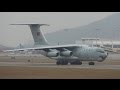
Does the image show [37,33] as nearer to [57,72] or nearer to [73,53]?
[73,53]

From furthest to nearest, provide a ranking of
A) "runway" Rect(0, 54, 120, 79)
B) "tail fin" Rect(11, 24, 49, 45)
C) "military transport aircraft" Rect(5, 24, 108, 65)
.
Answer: "tail fin" Rect(11, 24, 49, 45)
"military transport aircraft" Rect(5, 24, 108, 65)
"runway" Rect(0, 54, 120, 79)

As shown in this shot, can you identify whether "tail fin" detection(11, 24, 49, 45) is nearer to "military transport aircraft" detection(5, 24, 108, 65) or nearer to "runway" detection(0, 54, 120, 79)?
"military transport aircraft" detection(5, 24, 108, 65)

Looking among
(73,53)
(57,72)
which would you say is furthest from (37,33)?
(57,72)

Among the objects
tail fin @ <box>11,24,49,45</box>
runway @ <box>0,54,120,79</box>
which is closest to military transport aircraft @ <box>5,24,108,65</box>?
tail fin @ <box>11,24,49,45</box>

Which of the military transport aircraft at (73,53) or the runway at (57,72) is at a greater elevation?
the military transport aircraft at (73,53)

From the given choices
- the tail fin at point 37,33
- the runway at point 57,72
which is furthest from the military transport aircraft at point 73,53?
the runway at point 57,72

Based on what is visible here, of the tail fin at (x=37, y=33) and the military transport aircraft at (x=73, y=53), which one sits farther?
the tail fin at (x=37, y=33)

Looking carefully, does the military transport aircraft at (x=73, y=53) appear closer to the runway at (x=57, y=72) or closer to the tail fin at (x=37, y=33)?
the tail fin at (x=37, y=33)

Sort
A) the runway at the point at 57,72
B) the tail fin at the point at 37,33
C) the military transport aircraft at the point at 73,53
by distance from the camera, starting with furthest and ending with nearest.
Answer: the tail fin at the point at 37,33, the military transport aircraft at the point at 73,53, the runway at the point at 57,72

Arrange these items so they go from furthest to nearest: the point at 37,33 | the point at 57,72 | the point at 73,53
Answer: the point at 37,33
the point at 73,53
the point at 57,72

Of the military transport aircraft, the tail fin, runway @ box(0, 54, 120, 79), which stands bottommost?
runway @ box(0, 54, 120, 79)
